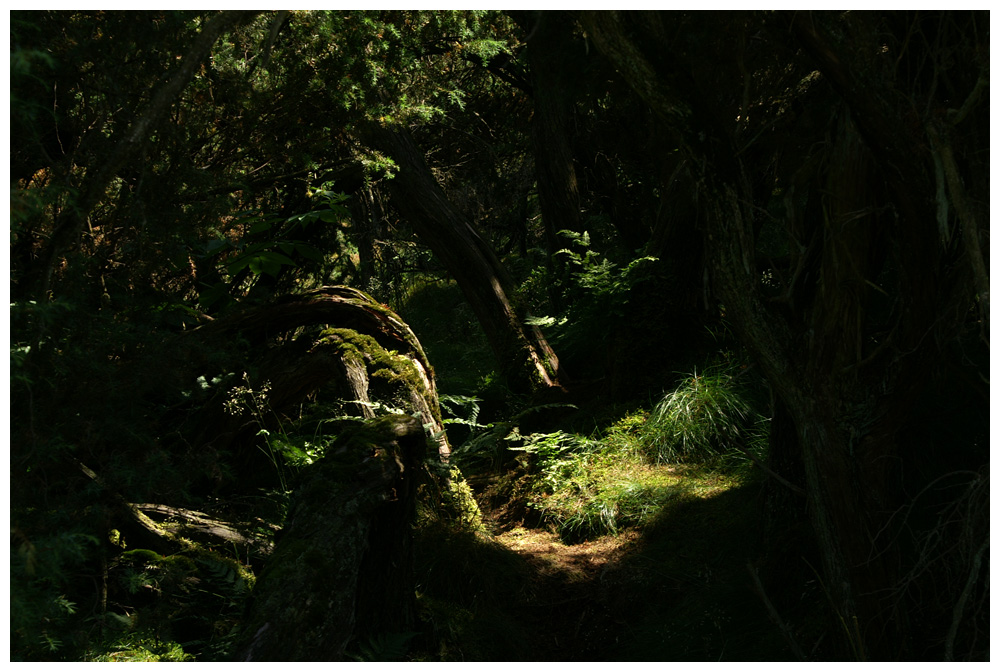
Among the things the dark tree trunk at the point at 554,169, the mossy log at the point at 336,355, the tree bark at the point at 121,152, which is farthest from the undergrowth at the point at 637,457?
the tree bark at the point at 121,152

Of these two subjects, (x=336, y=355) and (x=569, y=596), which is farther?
(x=336, y=355)

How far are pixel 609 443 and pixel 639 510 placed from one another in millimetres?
939

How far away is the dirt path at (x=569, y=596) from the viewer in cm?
403

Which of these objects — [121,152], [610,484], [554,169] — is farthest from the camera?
[554,169]

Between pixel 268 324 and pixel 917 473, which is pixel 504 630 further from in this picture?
pixel 268 324

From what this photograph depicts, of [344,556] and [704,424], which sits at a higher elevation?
[704,424]

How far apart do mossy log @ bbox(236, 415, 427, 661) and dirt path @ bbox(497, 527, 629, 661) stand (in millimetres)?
963

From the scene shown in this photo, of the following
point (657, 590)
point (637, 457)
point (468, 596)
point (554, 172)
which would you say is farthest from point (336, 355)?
point (554, 172)

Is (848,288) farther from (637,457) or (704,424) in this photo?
(637,457)

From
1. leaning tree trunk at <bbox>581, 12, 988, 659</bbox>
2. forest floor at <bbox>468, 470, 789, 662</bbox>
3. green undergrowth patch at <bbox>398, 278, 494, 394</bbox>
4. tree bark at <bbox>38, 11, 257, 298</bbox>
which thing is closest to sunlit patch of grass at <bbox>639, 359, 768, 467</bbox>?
forest floor at <bbox>468, 470, 789, 662</bbox>

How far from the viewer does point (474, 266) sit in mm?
7809

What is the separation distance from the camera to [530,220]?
1321 centimetres

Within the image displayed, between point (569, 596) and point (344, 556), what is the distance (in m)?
1.86

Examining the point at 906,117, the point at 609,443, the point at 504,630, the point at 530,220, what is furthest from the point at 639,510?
the point at 530,220
